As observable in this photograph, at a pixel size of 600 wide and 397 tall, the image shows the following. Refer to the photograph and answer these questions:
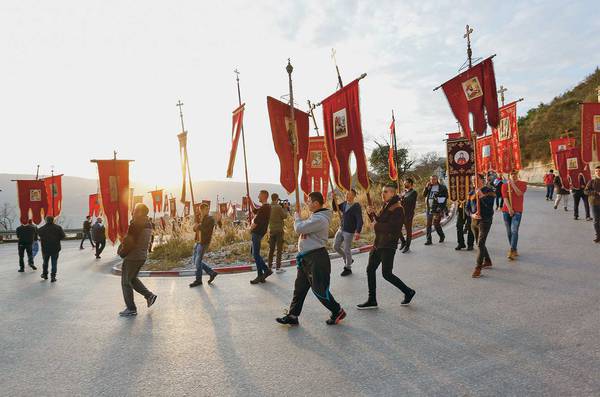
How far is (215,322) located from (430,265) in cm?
487

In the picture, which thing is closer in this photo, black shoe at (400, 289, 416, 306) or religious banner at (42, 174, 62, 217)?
Answer: black shoe at (400, 289, 416, 306)

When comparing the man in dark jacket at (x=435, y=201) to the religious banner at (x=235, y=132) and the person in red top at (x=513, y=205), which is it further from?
the religious banner at (x=235, y=132)

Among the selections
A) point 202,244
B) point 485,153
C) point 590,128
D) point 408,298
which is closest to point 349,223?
point 408,298

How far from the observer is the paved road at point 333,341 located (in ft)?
11.7

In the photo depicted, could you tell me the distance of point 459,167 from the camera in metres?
10.2

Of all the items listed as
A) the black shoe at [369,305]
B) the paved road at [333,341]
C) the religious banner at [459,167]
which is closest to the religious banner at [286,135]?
the paved road at [333,341]

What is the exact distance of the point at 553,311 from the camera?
5125 mm

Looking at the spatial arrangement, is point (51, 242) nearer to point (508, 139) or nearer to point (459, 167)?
point (459, 167)

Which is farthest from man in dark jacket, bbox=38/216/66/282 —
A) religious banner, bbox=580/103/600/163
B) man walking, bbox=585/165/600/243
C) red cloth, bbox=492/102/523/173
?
religious banner, bbox=580/103/600/163

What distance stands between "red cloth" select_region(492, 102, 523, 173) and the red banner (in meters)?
12.1

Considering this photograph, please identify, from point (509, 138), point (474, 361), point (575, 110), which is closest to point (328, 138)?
point (474, 361)

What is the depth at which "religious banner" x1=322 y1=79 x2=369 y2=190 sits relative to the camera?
8.02 metres

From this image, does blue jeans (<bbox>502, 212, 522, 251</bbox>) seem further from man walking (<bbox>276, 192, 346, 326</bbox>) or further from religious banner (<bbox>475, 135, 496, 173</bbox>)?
religious banner (<bbox>475, 135, 496, 173</bbox>)

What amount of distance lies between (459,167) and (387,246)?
5.34m
